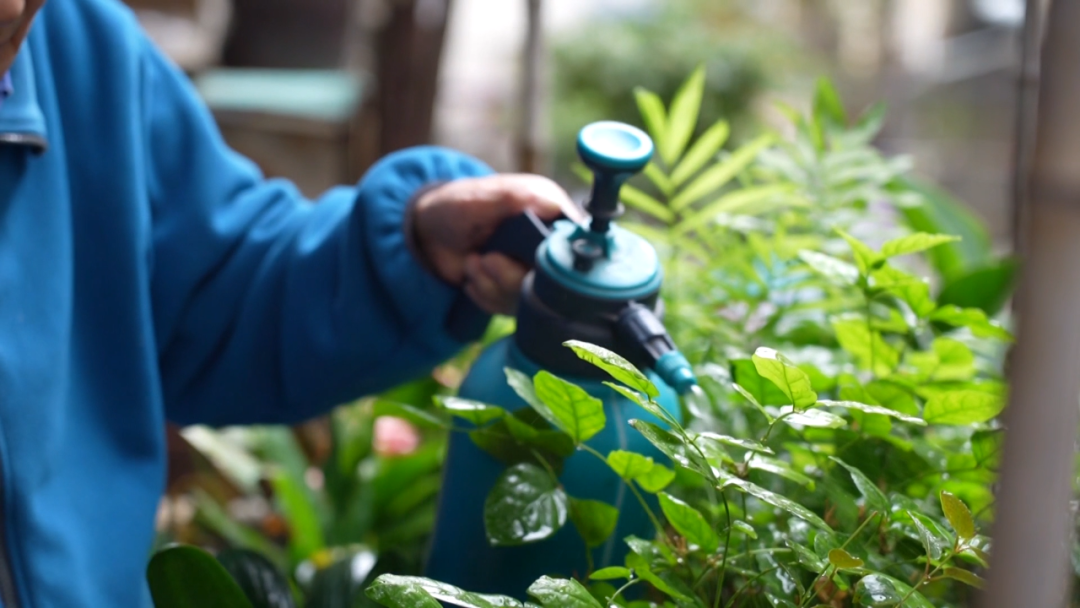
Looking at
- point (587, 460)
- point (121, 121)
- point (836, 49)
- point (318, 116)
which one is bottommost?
point (836, 49)

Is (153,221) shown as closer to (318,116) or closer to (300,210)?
(300,210)

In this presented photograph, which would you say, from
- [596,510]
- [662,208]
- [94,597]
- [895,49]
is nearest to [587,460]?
[596,510]

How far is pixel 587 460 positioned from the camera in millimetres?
491

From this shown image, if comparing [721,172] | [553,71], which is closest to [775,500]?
[721,172]

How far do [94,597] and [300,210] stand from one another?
1.04 ft

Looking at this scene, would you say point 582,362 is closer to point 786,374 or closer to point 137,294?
point 786,374

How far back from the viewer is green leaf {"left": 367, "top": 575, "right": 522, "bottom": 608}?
341 millimetres

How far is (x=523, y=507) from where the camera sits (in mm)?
422

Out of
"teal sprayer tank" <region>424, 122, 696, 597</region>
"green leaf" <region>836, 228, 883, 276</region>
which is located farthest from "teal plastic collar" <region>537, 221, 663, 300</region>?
"green leaf" <region>836, 228, 883, 276</region>

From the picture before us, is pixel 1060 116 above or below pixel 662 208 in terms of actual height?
above

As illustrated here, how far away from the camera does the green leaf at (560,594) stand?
0.34 meters

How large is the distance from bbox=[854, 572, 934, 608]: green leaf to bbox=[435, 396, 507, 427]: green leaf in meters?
0.18

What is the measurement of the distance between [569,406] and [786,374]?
10 cm

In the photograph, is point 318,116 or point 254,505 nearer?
point 254,505
